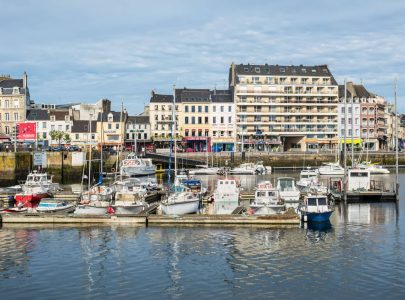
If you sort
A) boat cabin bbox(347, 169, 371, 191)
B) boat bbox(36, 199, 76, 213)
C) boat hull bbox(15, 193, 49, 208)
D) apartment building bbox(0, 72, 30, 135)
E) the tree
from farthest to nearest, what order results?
apartment building bbox(0, 72, 30, 135) → the tree → boat cabin bbox(347, 169, 371, 191) → boat hull bbox(15, 193, 49, 208) → boat bbox(36, 199, 76, 213)

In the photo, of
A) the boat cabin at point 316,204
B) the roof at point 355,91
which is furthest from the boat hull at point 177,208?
the roof at point 355,91

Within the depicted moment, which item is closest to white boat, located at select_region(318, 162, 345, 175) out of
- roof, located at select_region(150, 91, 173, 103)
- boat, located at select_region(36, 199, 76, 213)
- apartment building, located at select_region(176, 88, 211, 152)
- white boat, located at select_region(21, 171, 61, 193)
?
apartment building, located at select_region(176, 88, 211, 152)

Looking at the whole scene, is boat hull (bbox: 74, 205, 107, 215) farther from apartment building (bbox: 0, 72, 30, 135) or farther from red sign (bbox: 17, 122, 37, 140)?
apartment building (bbox: 0, 72, 30, 135)

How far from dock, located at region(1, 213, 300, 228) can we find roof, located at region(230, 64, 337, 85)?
95.7m

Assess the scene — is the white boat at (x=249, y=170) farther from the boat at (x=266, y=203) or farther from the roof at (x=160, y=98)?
the boat at (x=266, y=203)

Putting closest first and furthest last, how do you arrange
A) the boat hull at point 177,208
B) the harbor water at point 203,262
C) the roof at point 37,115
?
the harbor water at point 203,262, the boat hull at point 177,208, the roof at point 37,115

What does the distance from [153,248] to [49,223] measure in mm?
12335

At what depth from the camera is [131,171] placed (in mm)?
92812

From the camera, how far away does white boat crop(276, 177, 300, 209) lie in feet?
177

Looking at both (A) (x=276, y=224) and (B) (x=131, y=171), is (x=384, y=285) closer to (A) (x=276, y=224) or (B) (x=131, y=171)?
(A) (x=276, y=224)

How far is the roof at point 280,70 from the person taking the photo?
136 metres

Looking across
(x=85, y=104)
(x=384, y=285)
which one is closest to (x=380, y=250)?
(x=384, y=285)

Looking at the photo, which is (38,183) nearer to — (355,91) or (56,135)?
(56,135)

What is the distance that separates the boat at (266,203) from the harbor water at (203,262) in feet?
13.1
